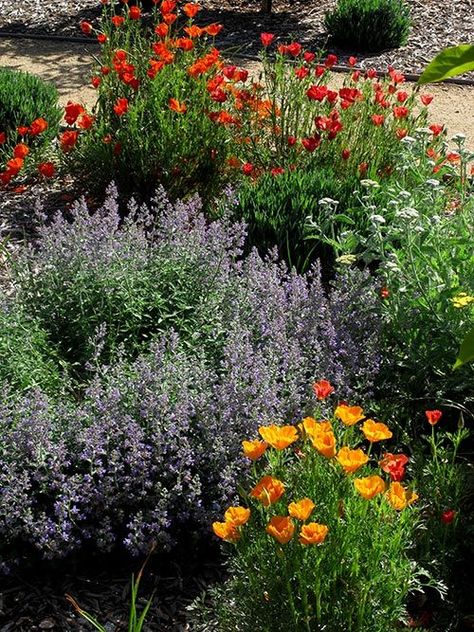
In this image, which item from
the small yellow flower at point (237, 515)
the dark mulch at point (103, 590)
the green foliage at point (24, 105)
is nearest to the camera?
the small yellow flower at point (237, 515)

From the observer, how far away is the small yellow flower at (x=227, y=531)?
7.22ft

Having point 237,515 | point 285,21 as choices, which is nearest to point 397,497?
point 237,515

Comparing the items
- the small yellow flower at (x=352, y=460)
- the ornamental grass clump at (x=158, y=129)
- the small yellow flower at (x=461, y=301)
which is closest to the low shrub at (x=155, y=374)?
the small yellow flower at (x=461, y=301)

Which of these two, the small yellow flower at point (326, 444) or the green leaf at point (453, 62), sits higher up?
the green leaf at point (453, 62)

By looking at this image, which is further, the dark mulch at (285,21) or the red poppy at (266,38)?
the dark mulch at (285,21)

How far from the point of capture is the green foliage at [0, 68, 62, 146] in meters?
6.10

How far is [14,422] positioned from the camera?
9.97ft

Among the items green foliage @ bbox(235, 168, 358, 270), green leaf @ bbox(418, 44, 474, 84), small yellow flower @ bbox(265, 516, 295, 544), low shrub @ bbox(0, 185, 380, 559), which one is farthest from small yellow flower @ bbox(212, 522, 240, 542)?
green foliage @ bbox(235, 168, 358, 270)

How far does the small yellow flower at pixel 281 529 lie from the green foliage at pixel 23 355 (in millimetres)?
1330

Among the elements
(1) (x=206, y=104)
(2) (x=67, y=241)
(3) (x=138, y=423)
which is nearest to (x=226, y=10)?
(1) (x=206, y=104)

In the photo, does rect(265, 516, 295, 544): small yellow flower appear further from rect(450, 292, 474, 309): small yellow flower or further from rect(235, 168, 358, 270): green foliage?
rect(235, 168, 358, 270): green foliage

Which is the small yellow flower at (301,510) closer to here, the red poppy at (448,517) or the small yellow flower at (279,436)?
the small yellow flower at (279,436)

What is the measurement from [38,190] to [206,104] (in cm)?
114

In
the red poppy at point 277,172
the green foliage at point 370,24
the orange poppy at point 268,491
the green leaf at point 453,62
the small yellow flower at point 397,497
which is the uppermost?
the green leaf at point 453,62
